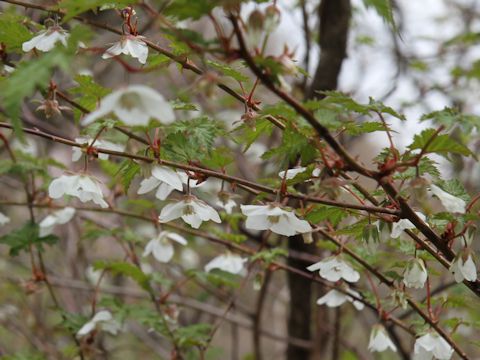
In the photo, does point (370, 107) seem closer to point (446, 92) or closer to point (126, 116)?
point (126, 116)

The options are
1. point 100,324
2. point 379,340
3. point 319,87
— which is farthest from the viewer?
point 319,87

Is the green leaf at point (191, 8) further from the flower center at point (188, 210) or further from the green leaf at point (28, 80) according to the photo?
the flower center at point (188, 210)

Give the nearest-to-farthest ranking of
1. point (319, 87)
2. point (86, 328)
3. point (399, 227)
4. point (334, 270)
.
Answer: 1. point (399, 227)
2. point (334, 270)
3. point (86, 328)
4. point (319, 87)

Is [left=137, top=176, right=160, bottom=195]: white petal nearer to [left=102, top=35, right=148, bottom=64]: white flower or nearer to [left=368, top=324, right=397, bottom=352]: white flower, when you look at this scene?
[left=102, top=35, right=148, bottom=64]: white flower

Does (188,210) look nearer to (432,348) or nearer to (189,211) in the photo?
(189,211)

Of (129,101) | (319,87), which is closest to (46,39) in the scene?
(129,101)

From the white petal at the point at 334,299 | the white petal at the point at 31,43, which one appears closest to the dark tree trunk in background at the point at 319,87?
the white petal at the point at 334,299

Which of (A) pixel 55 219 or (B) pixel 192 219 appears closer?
(B) pixel 192 219

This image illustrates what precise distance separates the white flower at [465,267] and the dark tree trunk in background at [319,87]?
4.39 ft

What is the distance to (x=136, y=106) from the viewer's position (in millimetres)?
905

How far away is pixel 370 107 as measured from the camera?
1020 mm

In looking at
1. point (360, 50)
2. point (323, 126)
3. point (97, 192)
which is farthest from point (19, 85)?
point (360, 50)

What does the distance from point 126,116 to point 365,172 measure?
0.42 metres

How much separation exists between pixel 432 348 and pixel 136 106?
970 mm
